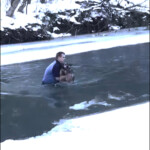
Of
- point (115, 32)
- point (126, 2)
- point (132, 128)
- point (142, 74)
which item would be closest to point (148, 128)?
point (132, 128)

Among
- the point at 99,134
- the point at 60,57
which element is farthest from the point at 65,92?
the point at 60,57

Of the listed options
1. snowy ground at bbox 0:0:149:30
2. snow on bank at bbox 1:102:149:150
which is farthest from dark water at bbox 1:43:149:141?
snowy ground at bbox 0:0:149:30

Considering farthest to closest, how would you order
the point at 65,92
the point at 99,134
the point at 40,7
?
the point at 65,92 → the point at 99,134 → the point at 40,7

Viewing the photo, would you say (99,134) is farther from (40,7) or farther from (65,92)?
(65,92)

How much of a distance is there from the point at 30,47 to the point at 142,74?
418cm

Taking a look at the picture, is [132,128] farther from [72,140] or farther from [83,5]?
[83,5]

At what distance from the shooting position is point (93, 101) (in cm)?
397

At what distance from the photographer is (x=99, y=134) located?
244cm

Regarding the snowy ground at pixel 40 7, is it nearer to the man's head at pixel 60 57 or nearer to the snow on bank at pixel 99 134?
the man's head at pixel 60 57

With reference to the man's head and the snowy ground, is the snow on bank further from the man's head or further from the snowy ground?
the snowy ground

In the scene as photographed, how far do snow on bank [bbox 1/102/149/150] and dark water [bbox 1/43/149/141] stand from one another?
0.27 m

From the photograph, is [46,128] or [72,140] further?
[46,128]

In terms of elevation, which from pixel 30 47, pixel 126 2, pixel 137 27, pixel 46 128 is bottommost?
pixel 46 128

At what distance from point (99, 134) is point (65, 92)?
1774 millimetres
